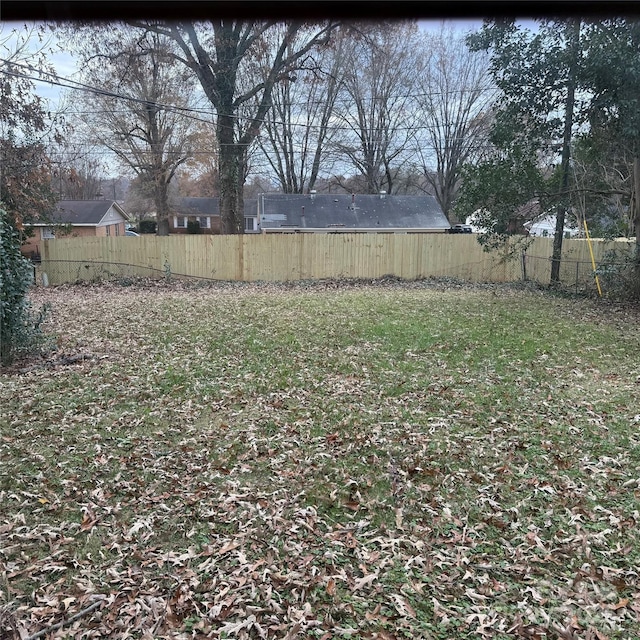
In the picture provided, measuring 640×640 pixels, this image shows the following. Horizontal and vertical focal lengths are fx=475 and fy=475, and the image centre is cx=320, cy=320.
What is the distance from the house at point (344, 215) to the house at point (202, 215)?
5.17 m

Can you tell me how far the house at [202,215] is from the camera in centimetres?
2188

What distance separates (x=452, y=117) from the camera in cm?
725

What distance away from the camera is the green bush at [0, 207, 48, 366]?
11.7ft

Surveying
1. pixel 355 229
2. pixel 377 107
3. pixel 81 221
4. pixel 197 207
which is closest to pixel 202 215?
pixel 197 207

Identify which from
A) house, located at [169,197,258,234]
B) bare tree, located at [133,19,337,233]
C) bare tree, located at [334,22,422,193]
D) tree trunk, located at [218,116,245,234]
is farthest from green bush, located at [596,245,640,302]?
house, located at [169,197,258,234]

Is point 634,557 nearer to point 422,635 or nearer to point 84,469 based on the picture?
point 422,635

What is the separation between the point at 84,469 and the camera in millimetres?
2350

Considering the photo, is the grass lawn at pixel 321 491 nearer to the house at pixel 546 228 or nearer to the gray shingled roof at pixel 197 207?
the house at pixel 546 228

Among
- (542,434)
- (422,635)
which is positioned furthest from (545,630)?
(542,434)

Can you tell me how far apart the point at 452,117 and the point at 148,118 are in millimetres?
7421

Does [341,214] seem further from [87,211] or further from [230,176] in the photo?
[87,211]

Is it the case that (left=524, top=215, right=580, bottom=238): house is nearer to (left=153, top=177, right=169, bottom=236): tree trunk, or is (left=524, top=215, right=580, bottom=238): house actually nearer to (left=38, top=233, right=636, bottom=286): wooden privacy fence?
(left=38, top=233, right=636, bottom=286): wooden privacy fence

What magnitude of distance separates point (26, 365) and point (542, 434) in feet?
12.9

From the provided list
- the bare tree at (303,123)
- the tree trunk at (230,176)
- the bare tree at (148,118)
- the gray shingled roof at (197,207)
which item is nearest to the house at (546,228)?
the bare tree at (303,123)
